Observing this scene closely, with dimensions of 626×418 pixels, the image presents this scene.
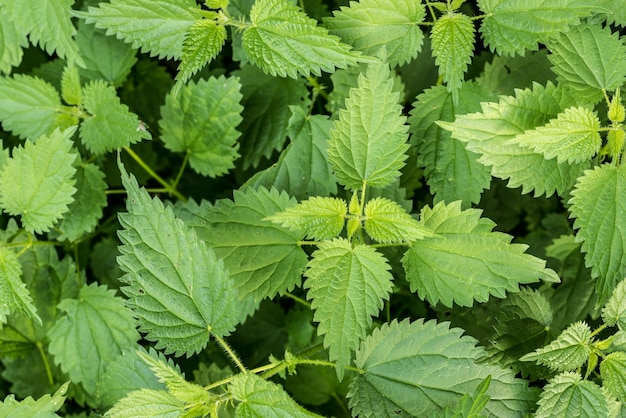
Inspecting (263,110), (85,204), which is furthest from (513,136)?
(85,204)

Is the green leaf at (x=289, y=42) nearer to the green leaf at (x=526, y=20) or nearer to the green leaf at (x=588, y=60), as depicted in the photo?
the green leaf at (x=526, y=20)

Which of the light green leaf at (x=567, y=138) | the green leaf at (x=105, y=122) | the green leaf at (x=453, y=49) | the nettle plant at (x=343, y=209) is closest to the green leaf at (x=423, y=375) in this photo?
the nettle plant at (x=343, y=209)

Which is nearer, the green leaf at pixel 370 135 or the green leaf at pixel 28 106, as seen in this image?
the green leaf at pixel 370 135

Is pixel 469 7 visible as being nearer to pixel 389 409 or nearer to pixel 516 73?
pixel 516 73

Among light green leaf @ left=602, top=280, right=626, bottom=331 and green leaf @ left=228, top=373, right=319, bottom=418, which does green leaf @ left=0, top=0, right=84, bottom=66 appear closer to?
green leaf @ left=228, top=373, right=319, bottom=418

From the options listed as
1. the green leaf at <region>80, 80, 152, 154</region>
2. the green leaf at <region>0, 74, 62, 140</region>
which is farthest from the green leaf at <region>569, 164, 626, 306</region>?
the green leaf at <region>0, 74, 62, 140</region>

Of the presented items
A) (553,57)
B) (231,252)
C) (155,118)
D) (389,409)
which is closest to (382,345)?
(389,409)
